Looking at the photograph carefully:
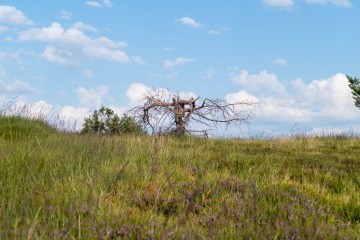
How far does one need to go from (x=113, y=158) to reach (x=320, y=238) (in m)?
4.67

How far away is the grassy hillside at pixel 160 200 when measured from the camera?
397 cm

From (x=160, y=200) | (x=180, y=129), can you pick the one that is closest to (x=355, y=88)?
(x=180, y=129)

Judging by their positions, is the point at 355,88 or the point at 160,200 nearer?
the point at 160,200

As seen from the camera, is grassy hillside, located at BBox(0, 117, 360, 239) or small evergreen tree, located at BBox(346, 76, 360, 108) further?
small evergreen tree, located at BBox(346, 76, 360, 108)

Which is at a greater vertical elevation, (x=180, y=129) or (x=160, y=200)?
(x=180, y=129)

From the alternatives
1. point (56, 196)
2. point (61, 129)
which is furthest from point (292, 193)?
point (61, 129)

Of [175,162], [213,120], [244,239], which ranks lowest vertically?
[244,239]

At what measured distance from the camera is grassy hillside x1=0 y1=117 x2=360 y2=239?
397 centimetres

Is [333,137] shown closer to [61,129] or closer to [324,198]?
[61,129]

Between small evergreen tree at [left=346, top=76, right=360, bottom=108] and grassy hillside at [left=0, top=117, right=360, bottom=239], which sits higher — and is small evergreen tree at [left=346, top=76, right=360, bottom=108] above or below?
above

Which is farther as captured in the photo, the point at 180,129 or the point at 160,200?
the point at 180,129

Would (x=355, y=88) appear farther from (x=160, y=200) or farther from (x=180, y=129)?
(x=160, y=200)

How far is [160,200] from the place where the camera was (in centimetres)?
543

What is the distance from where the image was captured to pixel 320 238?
416 cm
